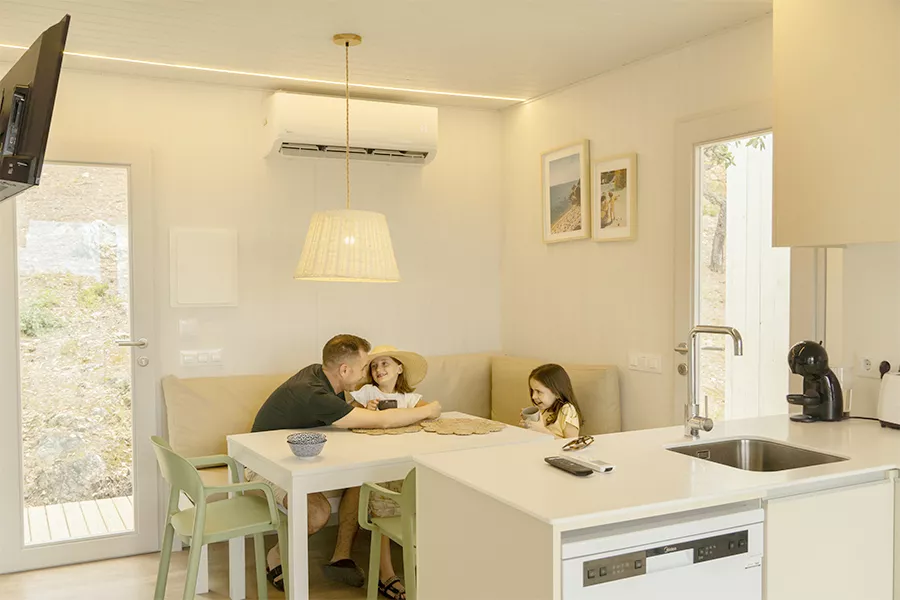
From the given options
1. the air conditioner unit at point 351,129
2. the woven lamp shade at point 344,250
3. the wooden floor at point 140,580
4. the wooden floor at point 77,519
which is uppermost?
the air conditioner unit at point 351,129

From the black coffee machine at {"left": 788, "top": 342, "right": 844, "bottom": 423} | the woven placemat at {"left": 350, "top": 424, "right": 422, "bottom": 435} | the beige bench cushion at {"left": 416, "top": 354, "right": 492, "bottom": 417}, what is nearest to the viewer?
the black coffee machine at {"left": 788, "top": 342, "right": 844, "bottom": 423}

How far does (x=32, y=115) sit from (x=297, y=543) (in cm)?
156

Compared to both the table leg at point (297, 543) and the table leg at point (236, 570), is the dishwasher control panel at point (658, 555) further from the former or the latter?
the table leg at point (236, 570)

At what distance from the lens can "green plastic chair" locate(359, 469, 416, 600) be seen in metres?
2.64

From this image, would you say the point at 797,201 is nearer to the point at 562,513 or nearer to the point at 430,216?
the point at 562,513

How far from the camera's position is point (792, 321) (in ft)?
10.0

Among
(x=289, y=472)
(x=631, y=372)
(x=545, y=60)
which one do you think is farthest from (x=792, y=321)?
(x=289, y=472)

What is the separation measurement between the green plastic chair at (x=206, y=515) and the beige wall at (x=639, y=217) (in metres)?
1.87

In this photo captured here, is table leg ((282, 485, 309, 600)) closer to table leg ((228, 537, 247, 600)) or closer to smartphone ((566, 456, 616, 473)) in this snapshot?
table leg ((228, 537, 247, 600))

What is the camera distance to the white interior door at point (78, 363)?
3.83 meters

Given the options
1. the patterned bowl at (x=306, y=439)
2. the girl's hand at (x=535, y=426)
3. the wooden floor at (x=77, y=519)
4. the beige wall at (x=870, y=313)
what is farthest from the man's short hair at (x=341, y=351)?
the beige wall at (x=870, y=313)

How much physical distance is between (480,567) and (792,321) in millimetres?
1847

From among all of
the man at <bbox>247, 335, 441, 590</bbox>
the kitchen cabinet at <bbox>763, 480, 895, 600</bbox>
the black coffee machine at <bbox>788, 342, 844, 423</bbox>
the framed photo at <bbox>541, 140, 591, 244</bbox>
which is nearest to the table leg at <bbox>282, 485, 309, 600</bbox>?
the man at <bbox>247, 335, 441, 590</bbox>

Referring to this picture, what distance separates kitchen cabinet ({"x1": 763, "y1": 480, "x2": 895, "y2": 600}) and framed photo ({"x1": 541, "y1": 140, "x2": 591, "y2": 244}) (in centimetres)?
240
